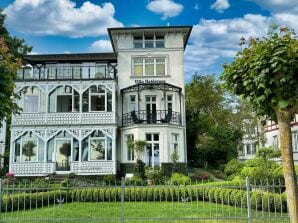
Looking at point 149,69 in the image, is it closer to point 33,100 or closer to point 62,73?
point 62,73

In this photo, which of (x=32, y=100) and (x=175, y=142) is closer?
(x=32, y=100)

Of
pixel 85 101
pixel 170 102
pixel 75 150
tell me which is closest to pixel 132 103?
pixel 170 102

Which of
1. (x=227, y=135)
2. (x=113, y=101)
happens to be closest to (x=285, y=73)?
(x=113, y=101)

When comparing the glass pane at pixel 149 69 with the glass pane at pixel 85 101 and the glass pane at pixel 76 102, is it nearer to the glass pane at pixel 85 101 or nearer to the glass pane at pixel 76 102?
the glass pane at pixel 85 101

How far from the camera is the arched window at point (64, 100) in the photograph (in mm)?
23953

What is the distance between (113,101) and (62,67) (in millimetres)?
4870

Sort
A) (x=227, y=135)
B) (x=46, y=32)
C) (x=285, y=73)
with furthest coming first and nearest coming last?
(x=227, y=135) < (x=46, y=32) < (x=285, y=73)

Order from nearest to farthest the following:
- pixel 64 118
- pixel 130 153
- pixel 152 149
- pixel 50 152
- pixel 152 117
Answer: pixel 64 118
pixel 50 152
pixel 152 149
pixel 130 153
pixel 152 117

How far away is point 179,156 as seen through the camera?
77.5 feet

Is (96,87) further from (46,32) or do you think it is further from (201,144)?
(201,144)

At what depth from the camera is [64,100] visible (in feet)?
80.8

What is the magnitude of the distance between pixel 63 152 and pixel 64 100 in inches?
164

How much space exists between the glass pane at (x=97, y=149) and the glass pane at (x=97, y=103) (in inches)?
105

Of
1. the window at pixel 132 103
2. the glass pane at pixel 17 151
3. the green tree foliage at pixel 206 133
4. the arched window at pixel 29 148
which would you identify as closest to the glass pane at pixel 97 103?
the window at pixel 132 103
